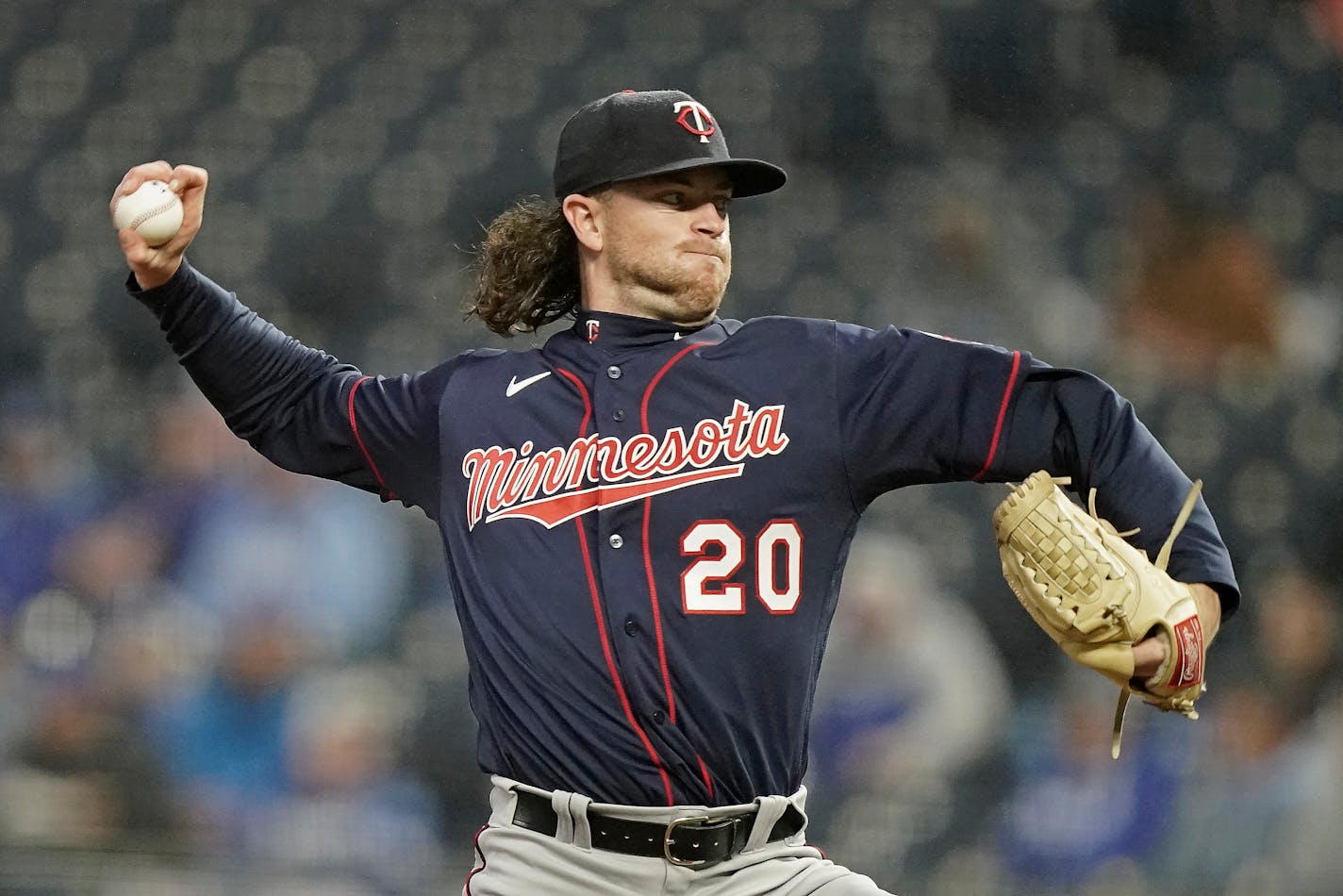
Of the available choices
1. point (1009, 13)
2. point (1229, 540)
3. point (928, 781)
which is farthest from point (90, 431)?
point (1229, 540)

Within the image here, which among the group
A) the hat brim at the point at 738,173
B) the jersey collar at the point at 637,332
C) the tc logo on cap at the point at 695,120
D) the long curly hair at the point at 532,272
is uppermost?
the tc logo on cap at the point at 695,120

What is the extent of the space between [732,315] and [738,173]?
2064 mm

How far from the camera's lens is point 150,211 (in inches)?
99.8

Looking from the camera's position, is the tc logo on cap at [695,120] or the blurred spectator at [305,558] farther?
the blurred spectator at [305,558]

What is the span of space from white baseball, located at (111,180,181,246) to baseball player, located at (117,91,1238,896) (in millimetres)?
25

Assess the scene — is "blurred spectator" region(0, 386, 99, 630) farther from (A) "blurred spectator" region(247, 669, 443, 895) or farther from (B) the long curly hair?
(B) the long curly hair

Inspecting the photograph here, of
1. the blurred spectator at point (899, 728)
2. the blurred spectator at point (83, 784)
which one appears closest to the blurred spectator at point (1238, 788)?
the blurred spectator at point (899, 728)

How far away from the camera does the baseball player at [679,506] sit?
2.26 metres

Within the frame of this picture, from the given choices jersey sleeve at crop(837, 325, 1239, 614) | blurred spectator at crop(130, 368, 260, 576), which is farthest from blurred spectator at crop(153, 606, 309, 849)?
jersey sleeve at crop(837, 325, 1239, 614)

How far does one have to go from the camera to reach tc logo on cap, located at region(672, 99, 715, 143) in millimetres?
2545

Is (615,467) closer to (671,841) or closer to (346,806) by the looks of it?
(671,841)

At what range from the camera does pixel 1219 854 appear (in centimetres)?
448

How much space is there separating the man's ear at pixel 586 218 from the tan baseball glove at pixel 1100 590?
82cm

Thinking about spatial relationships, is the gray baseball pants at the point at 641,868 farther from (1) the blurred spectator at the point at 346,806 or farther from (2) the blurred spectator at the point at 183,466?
(2) the blurred spectator at the point at 183,466
